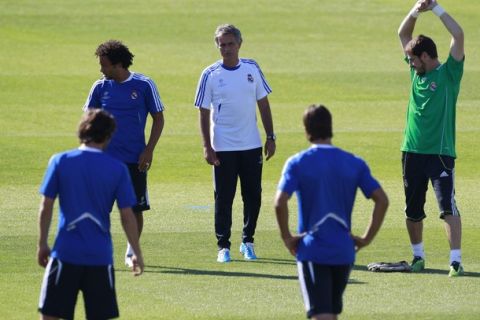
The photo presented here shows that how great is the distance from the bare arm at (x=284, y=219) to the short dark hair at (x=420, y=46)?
420cm

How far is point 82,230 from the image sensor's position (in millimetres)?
8672

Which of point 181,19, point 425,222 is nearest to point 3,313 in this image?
point 425,222

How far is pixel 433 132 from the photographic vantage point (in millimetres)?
12719

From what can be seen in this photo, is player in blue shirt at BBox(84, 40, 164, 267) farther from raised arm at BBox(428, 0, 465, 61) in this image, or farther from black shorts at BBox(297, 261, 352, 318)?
black shorts at BBox(297, 261, 352, 318)

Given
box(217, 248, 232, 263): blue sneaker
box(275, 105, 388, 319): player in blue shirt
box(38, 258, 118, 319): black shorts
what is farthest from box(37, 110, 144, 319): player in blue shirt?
box(217, 248, 232, 263): blue sneaker

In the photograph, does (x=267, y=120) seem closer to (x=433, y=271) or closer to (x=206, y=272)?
(x=206, y=272)

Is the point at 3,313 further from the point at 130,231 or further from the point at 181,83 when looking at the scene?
the point at 181,83

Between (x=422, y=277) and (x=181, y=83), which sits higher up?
(x=181, y=83)

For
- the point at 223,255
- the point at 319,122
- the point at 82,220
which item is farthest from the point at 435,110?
the point at 82,220

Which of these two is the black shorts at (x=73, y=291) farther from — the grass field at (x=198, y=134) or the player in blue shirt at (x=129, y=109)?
the player in blue shirt at (x=129, y=109)

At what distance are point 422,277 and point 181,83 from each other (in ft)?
48.4

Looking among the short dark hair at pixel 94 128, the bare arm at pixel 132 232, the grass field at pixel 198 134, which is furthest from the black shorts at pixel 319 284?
the grass field at pixel 198 134

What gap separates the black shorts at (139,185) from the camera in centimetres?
1316

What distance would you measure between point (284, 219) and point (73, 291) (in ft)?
4.83
